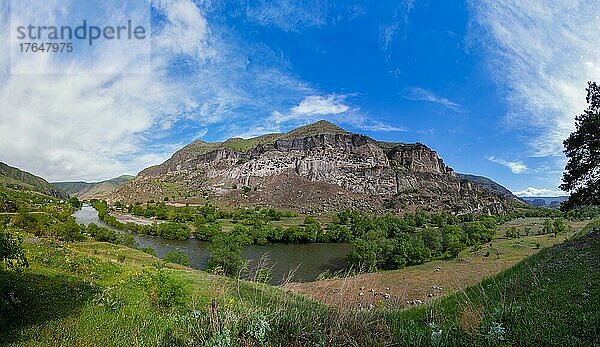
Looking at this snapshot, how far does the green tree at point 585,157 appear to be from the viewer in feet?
65.6

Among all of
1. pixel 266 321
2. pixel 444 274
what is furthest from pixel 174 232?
pixel 266 321

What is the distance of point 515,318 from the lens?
241 inches

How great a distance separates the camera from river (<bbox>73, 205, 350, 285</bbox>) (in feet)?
163

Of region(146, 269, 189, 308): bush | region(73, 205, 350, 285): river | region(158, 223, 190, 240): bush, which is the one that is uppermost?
region(146, 269, 189, 308): bush

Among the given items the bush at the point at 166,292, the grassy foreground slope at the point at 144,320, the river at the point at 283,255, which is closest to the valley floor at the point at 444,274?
the bush at the point at 166,292

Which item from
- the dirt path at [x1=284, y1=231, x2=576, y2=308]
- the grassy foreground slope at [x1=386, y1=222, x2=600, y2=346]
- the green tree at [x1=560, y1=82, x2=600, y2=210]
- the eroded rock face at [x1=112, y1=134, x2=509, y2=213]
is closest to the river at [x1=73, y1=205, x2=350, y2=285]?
the dirt path at [x1=284, y1=231, x2=576, y2=308]

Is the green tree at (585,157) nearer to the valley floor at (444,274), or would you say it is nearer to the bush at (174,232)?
the valley floor at (444,274)

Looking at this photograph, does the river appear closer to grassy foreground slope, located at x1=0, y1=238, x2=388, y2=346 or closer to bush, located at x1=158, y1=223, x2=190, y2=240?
bush, located at x1=158, y1=223, x2=190, y2=240

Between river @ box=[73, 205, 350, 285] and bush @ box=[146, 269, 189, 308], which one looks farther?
river @ box=[73, 205, 350, 285]

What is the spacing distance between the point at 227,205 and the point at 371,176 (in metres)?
72.1

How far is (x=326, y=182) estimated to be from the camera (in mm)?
159625

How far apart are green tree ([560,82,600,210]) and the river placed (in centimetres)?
3202

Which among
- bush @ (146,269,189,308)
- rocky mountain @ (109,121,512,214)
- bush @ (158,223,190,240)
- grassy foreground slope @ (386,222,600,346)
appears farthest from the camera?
rocky mountain @ (109,121,512,214)

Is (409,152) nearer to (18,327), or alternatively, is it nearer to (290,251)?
(290,251)
